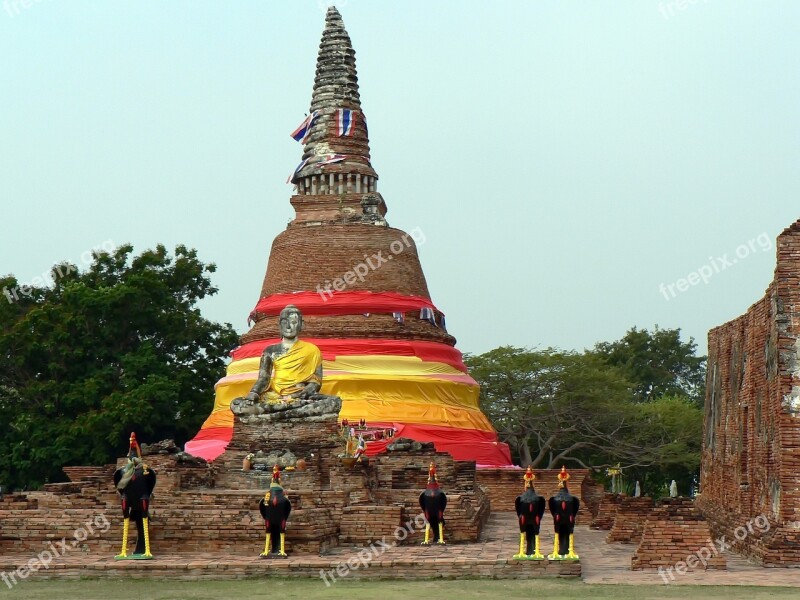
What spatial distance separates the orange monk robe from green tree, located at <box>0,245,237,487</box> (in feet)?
36.9

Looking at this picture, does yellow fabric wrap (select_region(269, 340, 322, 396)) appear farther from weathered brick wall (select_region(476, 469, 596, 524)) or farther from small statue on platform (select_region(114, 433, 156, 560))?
small statue on platform (select_region(114, 433, 156, 560))

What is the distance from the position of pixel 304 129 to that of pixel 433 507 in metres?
20.6

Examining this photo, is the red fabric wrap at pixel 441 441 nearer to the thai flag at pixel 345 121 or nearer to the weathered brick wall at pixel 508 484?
the weathered brick wall at pixel 508 484

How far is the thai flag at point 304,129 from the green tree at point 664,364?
3041cm

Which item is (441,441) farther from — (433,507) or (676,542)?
(676,542)

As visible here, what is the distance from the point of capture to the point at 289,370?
26.0 metres

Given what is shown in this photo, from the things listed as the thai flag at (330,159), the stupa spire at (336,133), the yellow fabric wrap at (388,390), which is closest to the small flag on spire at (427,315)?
the yellow fabric wrap at (388,390)

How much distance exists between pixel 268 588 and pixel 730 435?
10.3m

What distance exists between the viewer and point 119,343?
39.6 m

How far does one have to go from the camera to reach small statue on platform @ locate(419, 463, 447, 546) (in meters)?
18.8

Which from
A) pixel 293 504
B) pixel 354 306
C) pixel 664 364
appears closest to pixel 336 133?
pixel 354 306

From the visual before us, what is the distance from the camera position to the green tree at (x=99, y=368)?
1467 inches

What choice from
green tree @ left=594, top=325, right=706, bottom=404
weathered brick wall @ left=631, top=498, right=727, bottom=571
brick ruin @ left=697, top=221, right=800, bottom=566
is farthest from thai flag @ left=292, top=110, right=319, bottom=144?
green tree @ left=594, top=325, right=706, bottom=404

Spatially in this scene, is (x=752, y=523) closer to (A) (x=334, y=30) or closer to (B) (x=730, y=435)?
(B) (x=730, y=435)
